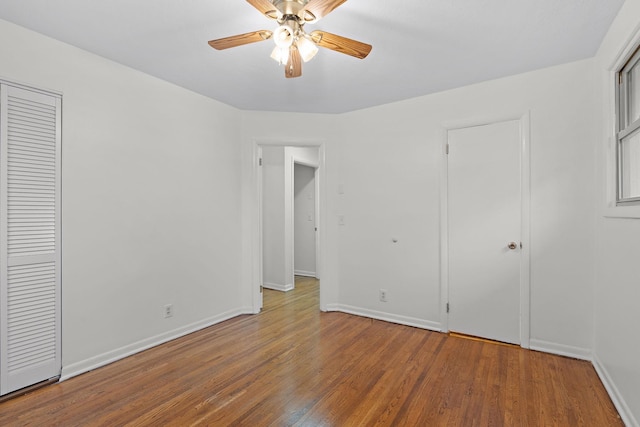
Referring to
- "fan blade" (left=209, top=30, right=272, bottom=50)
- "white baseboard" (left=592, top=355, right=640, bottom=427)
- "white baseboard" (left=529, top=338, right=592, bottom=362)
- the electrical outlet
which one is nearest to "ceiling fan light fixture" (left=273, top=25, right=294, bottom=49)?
"fan blade" (left=209, top=30, right=272, bottom=50)

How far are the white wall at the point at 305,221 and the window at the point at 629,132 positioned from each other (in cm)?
439

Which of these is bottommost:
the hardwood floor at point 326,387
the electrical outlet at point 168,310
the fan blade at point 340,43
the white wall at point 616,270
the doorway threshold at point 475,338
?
the hardwood floor at point 326,387

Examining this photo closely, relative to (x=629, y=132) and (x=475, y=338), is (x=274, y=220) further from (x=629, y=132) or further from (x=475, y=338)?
(x=629, y=132)

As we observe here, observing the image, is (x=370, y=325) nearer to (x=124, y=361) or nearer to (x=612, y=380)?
(x=612, y=380)

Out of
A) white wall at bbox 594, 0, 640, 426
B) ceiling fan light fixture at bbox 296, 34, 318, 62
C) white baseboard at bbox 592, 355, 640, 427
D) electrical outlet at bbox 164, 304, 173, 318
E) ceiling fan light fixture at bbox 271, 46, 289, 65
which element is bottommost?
white baseboard at bbox 592, 355, 640, 427

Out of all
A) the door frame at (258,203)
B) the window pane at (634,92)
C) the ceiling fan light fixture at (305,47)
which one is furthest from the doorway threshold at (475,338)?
the ceiling fan light fixture at (305,47)

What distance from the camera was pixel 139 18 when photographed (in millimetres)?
2090

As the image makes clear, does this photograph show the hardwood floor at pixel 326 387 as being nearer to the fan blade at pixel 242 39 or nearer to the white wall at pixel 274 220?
the white wall at pixel 274 220

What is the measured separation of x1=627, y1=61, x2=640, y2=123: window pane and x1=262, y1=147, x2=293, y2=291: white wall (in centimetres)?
386

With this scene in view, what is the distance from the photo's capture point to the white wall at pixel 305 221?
242 inches

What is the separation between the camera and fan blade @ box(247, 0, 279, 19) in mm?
1628

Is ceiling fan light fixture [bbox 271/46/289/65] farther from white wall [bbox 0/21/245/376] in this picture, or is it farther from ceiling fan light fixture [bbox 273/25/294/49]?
white wall [bbox 0/21/245/376]

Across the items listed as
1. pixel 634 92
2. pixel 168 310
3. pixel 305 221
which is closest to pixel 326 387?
pixel 168 310

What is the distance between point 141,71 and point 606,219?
3760 mm
